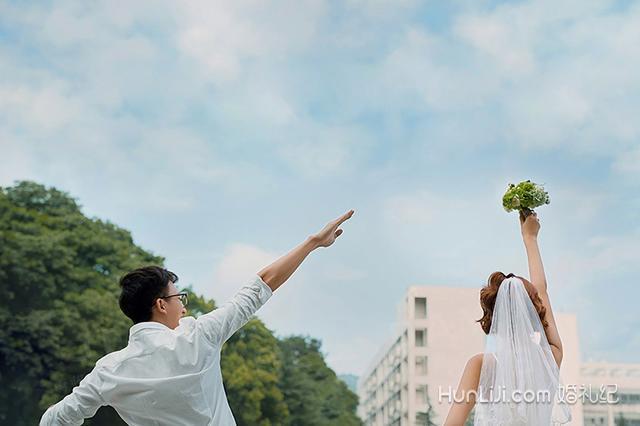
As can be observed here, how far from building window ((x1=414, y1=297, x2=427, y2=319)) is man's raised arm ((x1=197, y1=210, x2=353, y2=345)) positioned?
43.9 m

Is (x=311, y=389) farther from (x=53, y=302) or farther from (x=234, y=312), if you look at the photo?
(x=234, y=312)

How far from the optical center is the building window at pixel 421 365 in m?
43.9

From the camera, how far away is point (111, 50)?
4991 centimetres

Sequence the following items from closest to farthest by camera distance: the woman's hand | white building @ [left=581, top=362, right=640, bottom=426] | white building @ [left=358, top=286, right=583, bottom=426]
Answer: the woman's hand → white building @ [left=581, top=362, right=640, bottom=426] → white building @ [left=358, top=286, right=583, bottom=426]

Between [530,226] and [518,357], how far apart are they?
0.49m

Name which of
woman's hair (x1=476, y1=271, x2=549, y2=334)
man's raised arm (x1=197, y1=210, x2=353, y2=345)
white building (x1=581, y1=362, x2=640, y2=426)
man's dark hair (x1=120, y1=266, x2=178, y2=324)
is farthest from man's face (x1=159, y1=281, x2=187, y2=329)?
white building (x1=581, y1=362, x2=640, y2=426)

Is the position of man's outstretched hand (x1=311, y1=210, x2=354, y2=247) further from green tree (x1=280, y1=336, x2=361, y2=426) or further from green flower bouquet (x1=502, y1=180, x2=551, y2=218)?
green tree (x1=280, y1=336, x2=361, y2=426)

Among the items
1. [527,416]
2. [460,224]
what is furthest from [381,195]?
[527,416]

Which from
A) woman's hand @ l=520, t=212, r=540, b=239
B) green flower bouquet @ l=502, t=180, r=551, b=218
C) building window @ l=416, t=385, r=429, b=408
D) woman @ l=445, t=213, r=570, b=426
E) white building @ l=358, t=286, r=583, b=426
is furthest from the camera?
building window @ l=416, t=385, r=429, b=408

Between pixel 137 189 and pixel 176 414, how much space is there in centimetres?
4794

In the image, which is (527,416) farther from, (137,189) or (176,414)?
(137,189)

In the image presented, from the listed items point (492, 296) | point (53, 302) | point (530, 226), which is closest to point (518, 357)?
point (492, 296)

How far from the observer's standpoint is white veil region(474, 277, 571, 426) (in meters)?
3.08

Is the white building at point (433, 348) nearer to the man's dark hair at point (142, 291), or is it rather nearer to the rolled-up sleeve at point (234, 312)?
the man's dark hair at point (142, 291)
